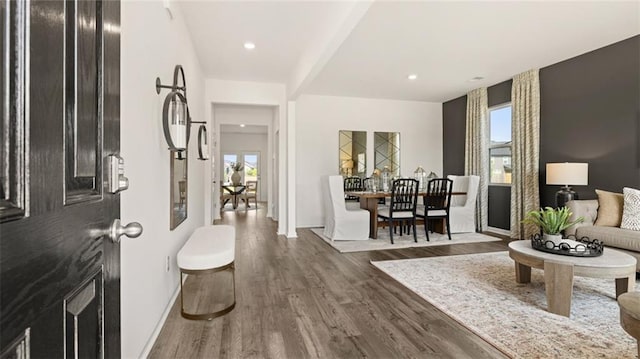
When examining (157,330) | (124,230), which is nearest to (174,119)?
(157,330)

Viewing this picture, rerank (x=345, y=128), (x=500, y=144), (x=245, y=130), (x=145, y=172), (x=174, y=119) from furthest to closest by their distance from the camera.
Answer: (x=245, y=130)
(x=345, y=128)
(x=500, y=144)
(x=174, y=119)
(x=145, y=172)

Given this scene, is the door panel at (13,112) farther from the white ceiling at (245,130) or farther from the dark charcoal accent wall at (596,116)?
the white ceiling at (245,130)

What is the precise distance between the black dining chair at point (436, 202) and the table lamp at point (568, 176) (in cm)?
135

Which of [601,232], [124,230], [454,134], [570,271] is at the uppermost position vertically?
[454,134]

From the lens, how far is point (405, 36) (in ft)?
12.1

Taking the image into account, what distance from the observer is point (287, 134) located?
5.37m

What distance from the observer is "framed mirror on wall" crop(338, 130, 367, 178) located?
6738 mm

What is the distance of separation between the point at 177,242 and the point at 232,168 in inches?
364

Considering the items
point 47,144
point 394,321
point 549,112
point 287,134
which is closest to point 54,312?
point 47,144

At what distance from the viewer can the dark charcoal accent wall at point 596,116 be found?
382 centimetres

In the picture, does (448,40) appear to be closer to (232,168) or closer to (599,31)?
(599,31)

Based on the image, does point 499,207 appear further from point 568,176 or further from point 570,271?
point 570,271

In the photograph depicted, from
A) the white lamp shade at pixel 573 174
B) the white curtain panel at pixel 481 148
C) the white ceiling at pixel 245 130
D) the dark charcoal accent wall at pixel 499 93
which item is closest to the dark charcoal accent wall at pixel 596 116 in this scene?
the white lamp shade at pixel 573 174

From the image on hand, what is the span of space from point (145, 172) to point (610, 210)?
14.7ft
